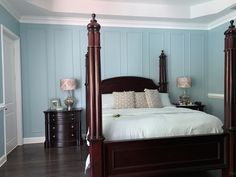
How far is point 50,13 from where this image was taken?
458cm

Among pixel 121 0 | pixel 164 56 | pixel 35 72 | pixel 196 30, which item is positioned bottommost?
pixel 35 72

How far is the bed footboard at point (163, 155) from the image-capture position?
2553mm

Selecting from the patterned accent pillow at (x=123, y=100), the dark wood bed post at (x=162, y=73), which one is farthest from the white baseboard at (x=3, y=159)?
the dark wood bed post at (x=162, y=73)

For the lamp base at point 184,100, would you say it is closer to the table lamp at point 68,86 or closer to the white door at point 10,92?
the table lamp at point 68,86

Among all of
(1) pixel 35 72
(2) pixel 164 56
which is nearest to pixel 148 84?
(2) pixel 164 56

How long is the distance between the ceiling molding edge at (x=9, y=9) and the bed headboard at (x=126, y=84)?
2200mm

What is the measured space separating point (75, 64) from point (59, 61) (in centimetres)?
35

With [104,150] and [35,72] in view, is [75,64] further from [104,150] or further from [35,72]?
[104,150]

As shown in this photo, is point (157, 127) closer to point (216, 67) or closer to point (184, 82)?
point (184, 82)

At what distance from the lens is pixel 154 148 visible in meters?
2.64

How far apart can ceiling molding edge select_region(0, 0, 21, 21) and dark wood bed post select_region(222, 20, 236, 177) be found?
3473 millimetres

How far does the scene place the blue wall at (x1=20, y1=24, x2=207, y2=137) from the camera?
192 inches

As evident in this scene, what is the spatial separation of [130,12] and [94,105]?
10.2ft

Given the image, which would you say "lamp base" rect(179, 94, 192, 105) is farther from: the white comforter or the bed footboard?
the bed footboard
